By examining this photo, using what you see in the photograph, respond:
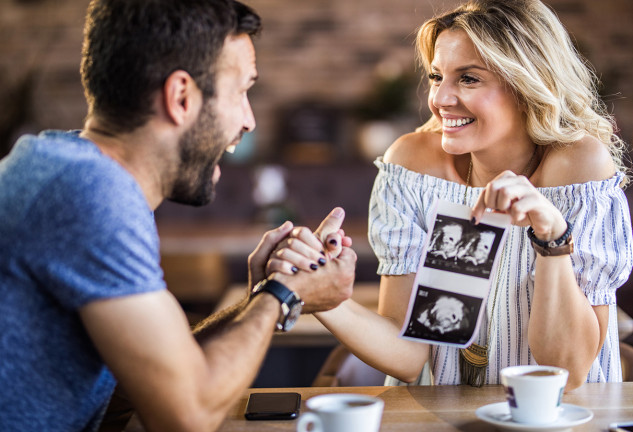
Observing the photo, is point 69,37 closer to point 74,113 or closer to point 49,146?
point 74,113

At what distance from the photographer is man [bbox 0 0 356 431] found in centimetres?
93

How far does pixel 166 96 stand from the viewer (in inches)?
42.6

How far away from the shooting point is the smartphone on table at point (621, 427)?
1.02 metres

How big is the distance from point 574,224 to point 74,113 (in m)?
4.63

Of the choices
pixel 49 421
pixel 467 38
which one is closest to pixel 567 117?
pixel 467 38

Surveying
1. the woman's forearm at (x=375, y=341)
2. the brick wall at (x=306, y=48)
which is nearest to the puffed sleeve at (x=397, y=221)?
the woman's forearm at (x=375, y=341)

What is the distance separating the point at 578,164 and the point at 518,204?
35 cm

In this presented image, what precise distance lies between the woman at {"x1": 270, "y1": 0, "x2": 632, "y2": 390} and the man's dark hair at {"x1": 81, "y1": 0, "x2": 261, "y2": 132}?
1.95 feet

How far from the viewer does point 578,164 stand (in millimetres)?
1520

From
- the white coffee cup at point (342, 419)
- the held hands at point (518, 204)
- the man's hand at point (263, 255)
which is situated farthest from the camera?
the man's hand at point (263, 255)

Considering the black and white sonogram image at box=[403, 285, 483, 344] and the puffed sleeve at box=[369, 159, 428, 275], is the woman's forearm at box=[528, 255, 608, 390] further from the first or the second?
the puffed sleeve at box=[369, 159, 428, 275]

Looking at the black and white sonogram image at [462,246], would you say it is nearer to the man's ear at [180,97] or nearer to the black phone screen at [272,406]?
the black phone screen at [272,406]

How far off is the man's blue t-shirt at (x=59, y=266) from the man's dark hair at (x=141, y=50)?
114 millimetres

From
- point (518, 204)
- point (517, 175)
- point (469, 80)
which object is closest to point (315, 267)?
point (518, 204)
